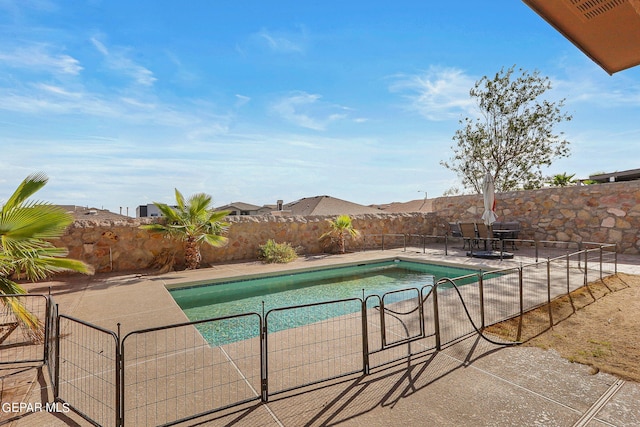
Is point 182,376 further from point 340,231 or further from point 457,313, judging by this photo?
point 340,231

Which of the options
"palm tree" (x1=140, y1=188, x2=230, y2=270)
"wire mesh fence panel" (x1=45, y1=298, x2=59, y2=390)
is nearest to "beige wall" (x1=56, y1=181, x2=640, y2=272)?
"palm tree" (x1=140, y1=188, x2=230, y2=270)

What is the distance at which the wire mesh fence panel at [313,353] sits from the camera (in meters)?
3.03

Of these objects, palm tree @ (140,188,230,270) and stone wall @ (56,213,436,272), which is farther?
palm tree @ (140,188,230,270)

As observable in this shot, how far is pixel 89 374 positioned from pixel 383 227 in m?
12.4

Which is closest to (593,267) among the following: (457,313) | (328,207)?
(457,313)

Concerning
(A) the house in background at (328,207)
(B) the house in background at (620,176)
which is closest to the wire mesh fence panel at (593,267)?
(A) the house in background at (328,207)

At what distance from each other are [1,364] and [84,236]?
6377 millimetres

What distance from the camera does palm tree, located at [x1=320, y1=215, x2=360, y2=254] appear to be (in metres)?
12.1

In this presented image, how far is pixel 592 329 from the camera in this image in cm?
416

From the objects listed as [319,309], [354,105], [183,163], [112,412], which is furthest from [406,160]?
[112,412]

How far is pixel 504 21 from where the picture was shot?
815 cm

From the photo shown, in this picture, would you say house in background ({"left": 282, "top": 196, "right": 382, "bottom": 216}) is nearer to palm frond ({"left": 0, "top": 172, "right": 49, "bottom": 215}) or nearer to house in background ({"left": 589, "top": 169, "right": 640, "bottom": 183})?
house in background ({"left": 589, "top": 169, "right": 640, "bottom": 183})

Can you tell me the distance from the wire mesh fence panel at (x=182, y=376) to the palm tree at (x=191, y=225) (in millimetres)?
5292

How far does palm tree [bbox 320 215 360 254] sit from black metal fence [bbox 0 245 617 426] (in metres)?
6.78
